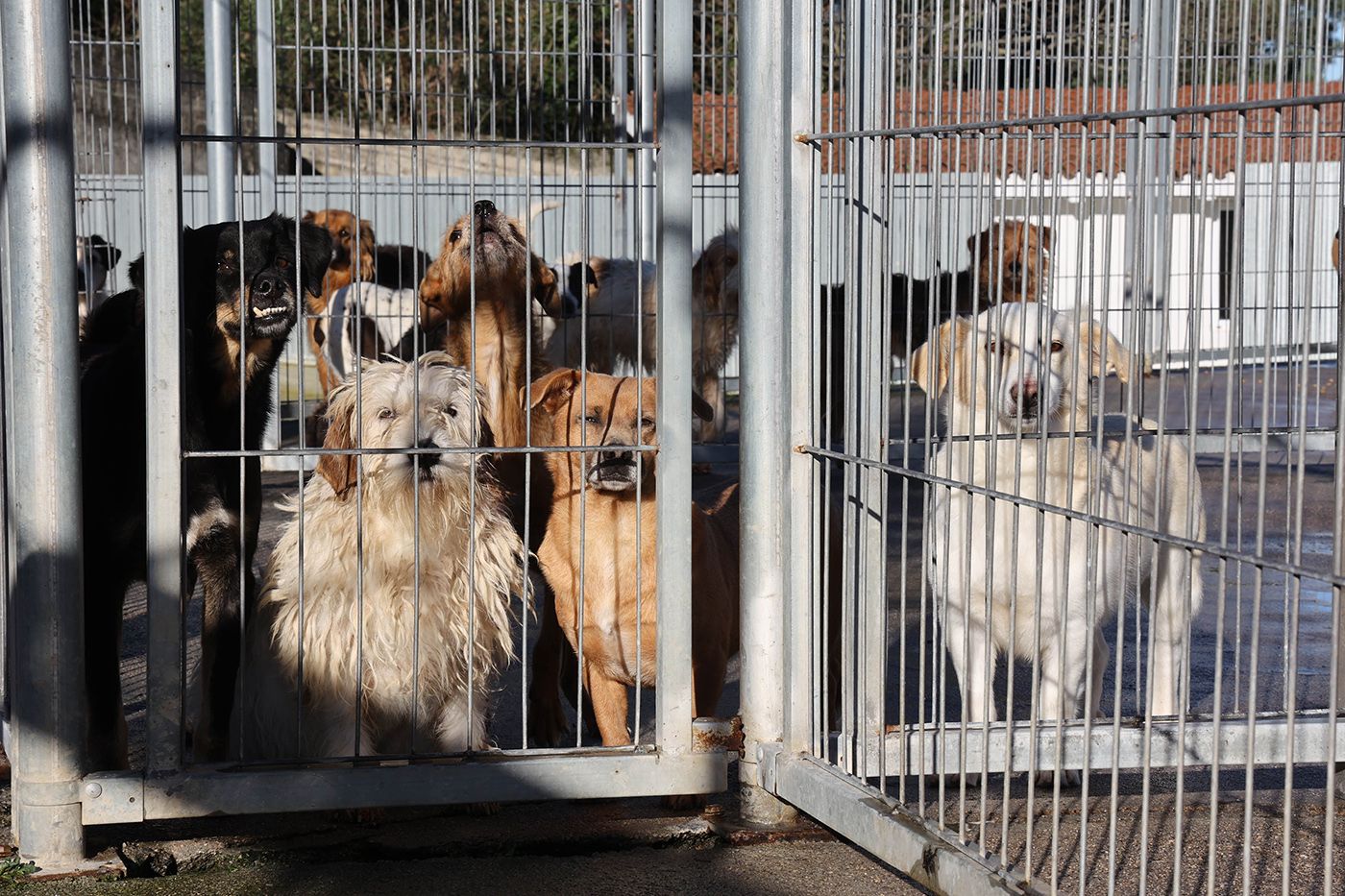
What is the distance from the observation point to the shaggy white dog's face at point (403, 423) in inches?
139

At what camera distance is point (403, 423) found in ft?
11.8

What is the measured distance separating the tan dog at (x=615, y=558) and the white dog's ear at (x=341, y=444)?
Answer: 56 centimetres

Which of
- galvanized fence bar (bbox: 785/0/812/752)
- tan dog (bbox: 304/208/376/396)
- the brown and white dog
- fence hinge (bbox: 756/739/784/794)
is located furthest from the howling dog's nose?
tan dog (bbox: 304/208/376/396)

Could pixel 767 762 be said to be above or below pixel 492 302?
below

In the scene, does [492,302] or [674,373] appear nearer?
[674,373]

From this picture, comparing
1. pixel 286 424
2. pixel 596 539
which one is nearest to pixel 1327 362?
pixel 286 424

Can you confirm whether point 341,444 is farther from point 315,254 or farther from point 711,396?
point 711,396

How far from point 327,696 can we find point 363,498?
479 millimetres

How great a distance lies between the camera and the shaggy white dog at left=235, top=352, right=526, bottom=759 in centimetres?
351

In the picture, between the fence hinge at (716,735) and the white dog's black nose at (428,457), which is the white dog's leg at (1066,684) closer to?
the fence hinge at (716,735)

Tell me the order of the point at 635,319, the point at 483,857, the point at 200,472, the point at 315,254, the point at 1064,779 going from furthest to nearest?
the point at 635,319 < the point at 315,254 < the point at 1064,779 < the point at 200,472 < the point at 483,857

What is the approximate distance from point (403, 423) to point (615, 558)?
66 centimetres

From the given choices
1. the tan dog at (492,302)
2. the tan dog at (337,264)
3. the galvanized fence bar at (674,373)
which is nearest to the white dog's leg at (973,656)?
the galvanized fence bar at (674,373)

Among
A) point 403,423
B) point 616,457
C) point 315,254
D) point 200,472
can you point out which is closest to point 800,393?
point 616,457
